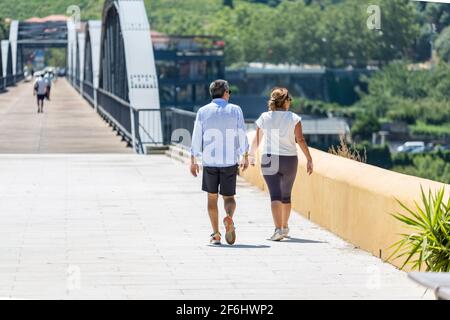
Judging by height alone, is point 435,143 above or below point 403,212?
below

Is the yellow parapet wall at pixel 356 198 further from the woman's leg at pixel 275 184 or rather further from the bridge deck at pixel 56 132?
the bridge deck at pixel 56 132

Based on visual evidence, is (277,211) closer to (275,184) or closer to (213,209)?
(275,184)

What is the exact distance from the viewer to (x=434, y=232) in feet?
33.1

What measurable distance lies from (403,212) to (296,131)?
2040 mm

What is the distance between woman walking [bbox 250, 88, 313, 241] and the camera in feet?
41.8

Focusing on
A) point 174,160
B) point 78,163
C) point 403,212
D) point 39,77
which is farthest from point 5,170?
point 39,77

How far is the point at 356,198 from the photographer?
41.8ft

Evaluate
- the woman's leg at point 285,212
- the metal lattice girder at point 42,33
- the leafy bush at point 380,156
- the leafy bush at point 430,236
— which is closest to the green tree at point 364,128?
the leafy bush at point 380,156

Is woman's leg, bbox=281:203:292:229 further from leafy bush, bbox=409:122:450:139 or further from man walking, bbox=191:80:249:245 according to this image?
leafy bush, bbox=409:122:450:139

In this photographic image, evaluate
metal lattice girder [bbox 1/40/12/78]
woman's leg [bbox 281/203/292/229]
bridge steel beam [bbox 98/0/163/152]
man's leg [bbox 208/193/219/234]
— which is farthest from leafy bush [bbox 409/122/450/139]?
man's leg [bbox 208/193/219/234]

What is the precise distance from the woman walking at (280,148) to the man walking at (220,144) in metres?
0.26

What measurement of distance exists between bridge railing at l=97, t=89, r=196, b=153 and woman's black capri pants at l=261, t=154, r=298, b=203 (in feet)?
42.4

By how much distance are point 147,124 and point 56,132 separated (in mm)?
8214
